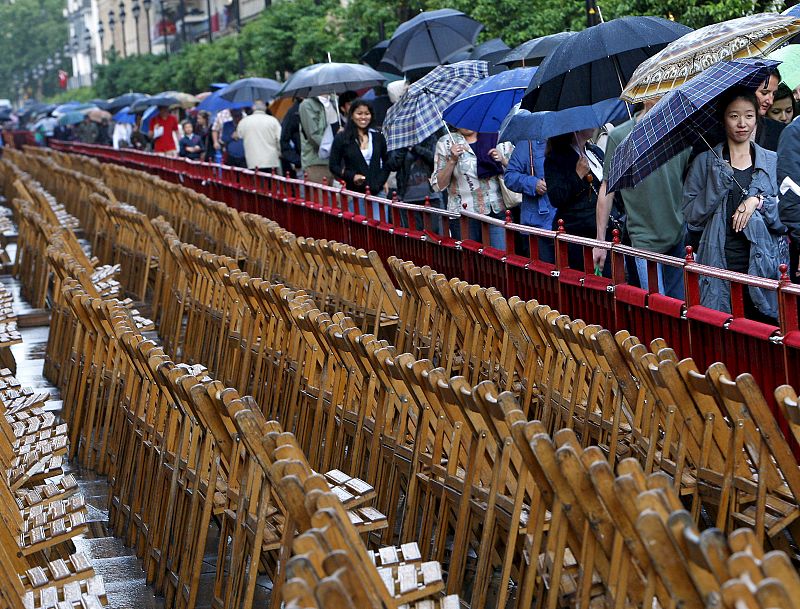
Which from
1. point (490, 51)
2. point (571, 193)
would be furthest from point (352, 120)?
point (571, 193)

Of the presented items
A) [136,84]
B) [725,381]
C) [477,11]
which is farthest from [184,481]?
[136,84]

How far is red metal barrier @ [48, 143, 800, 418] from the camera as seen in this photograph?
24.6 ft

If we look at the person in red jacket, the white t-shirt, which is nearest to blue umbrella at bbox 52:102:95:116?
the person in red jacket

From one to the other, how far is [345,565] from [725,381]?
2335mm

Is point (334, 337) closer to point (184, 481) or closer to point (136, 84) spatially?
point (184, 481)

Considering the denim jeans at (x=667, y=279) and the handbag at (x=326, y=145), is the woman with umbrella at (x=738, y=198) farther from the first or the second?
the handbag at (x=326, y=145)

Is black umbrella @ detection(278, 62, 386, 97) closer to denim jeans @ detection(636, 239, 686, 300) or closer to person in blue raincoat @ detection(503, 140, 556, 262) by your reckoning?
person in blue raincoat @ detection(503, 140, 556, 262)

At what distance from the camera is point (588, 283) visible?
9797mm

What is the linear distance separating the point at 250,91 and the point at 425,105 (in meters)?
15.3

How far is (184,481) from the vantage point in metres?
7.29

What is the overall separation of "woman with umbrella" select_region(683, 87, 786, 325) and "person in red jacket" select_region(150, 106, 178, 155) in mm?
28962

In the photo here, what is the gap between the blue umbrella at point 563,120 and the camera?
456 inches

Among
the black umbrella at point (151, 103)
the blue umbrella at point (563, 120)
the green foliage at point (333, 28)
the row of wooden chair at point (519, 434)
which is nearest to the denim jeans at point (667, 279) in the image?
the row of wooden chair at point (519, 434)

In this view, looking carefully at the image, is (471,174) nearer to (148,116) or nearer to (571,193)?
(571,193)
